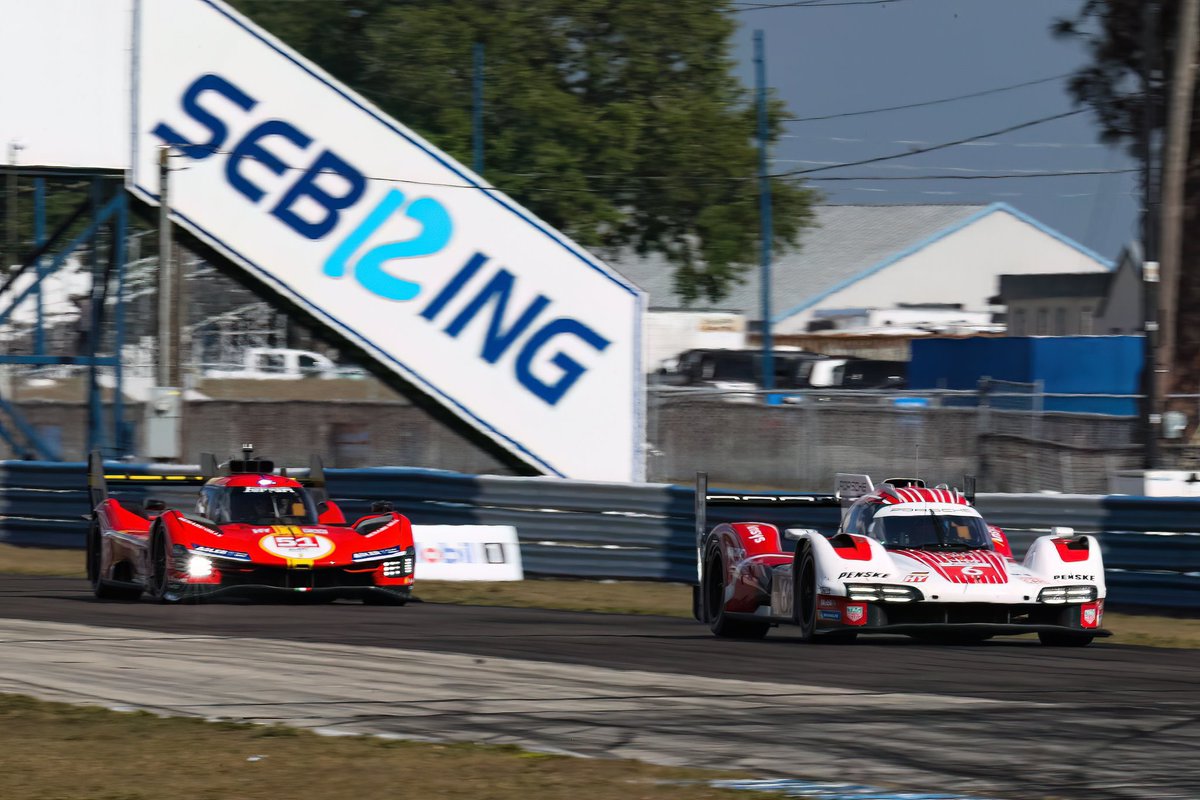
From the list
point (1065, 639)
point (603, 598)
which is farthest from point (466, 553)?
point (1065, 639)

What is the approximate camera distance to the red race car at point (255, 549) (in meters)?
17.1

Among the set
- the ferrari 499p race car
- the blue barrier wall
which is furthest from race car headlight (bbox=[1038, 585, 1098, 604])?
the blue barrier wall

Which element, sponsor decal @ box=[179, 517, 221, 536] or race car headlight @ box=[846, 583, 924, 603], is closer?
race car headlight @ box=[846, 583, 924, 603]

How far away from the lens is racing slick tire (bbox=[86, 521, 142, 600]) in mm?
18094

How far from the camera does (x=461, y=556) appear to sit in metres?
20.3

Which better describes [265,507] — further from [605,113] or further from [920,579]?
[605,113]

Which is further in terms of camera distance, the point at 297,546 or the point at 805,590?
the point at 297,546

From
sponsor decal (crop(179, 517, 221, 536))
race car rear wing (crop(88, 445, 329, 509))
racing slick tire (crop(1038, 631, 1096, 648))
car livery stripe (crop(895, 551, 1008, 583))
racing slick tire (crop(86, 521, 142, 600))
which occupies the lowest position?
racing slick tire (crop(1038, 631, 1096, 648))

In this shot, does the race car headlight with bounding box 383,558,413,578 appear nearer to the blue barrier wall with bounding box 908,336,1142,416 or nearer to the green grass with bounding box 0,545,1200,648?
the green grass with bounding box 0,545,1200,648

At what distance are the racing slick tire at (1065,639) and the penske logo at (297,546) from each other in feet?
21.1

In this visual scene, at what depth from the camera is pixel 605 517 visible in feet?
66.7

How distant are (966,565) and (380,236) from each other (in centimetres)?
1370

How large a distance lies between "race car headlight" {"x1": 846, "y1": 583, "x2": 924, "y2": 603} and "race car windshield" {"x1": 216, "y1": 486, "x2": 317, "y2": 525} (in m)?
6.35

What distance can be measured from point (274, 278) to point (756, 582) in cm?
1221
